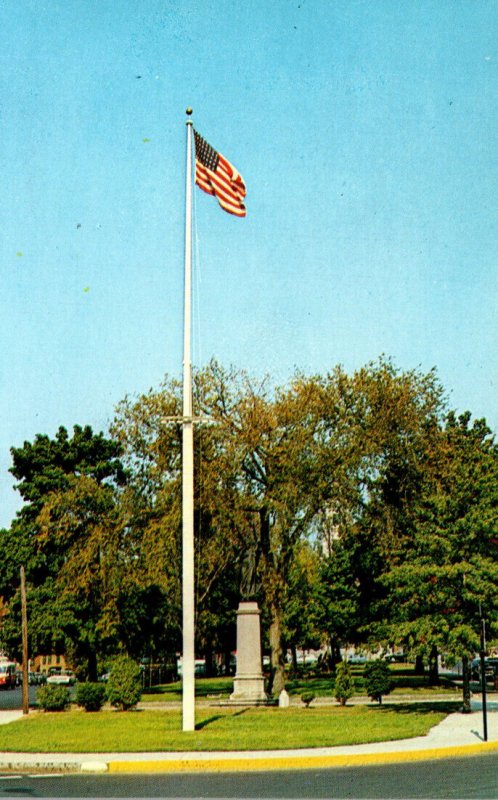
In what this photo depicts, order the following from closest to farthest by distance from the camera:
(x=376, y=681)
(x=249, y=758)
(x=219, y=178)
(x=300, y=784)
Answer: (x=300, y=784) < (x=249, y=758) < (x=219, y=178) < (x=376, y=681)

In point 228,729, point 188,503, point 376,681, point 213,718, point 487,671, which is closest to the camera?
point 228,729

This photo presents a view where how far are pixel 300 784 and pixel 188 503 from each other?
382 inches

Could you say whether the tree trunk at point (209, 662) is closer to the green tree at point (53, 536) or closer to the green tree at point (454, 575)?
the green tree at point (53, 536)

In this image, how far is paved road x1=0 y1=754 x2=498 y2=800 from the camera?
13.0 metres

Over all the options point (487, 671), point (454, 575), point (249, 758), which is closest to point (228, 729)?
point (249, 758)

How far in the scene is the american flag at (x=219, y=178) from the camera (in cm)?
2367

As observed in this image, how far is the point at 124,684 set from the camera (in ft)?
102

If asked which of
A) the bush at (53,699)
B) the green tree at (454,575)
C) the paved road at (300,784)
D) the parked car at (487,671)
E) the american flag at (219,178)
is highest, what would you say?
the american flag at (219,178)

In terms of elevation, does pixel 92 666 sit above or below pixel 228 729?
below

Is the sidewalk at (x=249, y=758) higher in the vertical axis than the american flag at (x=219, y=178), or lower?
lower

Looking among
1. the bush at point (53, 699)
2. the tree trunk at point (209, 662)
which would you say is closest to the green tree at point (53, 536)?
the bush at point (53, 699)

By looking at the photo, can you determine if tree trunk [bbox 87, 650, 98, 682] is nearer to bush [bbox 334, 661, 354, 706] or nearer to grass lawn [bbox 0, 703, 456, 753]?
grass lawn [bbox 0, 703, 456, 753]

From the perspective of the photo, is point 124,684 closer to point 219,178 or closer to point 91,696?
point 91,696

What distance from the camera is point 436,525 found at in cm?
2697
